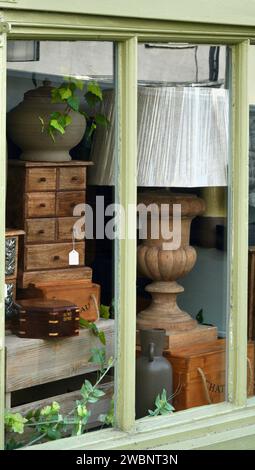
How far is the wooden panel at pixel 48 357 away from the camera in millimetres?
3568

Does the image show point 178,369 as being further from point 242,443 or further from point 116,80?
point 116,80

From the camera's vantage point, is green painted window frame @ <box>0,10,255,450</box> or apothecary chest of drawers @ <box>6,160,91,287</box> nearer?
green painted window frame @ <box>0,10,255,450</box>

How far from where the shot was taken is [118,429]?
3732 mm

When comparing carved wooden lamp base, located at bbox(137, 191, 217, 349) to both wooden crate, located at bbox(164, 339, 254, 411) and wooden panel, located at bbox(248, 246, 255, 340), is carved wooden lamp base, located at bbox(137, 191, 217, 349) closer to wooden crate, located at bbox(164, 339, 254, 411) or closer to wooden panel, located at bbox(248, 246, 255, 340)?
wooden crate, located at bbox(164, 339, 254, 411)

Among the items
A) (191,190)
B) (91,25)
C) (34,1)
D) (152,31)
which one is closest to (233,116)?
(191,190)

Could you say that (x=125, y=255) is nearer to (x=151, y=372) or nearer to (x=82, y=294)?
(x=82, y=294)

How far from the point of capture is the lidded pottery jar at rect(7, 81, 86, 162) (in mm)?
3598

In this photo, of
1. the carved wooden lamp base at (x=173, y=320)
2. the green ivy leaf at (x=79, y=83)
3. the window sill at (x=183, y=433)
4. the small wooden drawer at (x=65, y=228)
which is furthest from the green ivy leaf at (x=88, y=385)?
the green ivy leaf at (x=79, y=83)

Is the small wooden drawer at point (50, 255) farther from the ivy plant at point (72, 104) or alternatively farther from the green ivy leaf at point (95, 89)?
the green ivy leaf at point (95, 89)

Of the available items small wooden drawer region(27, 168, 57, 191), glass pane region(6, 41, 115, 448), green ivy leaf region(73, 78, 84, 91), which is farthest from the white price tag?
green ivy leaf region(73, 78, 84, 91)

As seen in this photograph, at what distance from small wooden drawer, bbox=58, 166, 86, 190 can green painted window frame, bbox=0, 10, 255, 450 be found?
0.18 m

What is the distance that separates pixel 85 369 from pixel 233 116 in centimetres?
111

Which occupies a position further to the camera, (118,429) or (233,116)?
(233,116)

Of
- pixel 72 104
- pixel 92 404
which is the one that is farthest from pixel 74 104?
pixel 92 404
